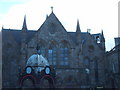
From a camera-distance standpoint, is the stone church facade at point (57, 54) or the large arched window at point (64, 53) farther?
the large arched window at point (64, 53)

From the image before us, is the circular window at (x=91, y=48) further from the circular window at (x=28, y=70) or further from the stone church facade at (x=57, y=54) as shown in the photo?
the circular window at (x=28, y=70)

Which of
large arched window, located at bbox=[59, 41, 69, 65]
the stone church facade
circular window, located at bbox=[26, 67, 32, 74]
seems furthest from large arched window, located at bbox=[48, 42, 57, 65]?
circular window, located at bbox=[26, 67, 32, 74]

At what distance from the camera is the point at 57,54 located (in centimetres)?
4297

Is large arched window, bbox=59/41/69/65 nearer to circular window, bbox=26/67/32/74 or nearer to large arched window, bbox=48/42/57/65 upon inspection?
large arched window, bbox=48/42/57/65

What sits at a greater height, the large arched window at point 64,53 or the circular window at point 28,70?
the large arched window at point 64,53

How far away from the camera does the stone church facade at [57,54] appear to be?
41344 millimetres

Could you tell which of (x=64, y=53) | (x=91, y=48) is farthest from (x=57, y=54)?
(x=91, y=48)

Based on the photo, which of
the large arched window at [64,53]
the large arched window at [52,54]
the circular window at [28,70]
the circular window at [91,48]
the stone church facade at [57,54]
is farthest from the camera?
the circular window at [91,48]

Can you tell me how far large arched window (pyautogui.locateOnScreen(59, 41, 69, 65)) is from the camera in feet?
141

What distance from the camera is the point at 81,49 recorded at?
43094 mm

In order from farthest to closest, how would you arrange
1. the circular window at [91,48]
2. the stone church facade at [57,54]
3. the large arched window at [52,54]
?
1. the circular window at [91,48]
2. the large arched window at [52,54]
3. the stone church facade at [57,54]

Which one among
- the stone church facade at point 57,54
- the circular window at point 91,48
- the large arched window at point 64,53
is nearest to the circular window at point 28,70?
the stone church facade at point 57,54

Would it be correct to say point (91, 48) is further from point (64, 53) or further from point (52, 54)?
point (52, 54)

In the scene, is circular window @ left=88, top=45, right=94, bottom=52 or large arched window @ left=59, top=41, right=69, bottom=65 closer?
large arched window @ left=59, top=41, right=69, bottom=65
